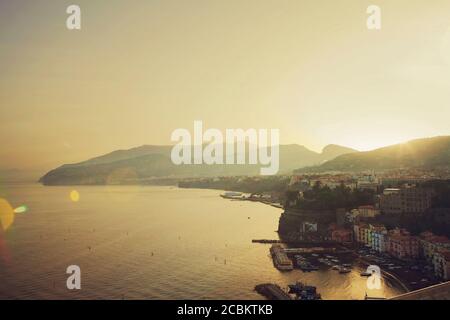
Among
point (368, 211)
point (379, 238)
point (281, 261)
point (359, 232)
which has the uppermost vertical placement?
point (368, 211)

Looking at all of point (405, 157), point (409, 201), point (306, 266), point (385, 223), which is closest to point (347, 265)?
point (306, 266)

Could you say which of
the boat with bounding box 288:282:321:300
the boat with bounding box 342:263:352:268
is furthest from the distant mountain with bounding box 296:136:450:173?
the boat with bounding box 288:282:321:300

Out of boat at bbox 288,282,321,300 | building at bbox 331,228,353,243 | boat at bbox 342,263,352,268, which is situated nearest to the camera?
boat at bbox 288,282,321,300

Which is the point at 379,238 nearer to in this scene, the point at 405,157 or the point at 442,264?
the point at 442,264

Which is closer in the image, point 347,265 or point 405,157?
point 347,265

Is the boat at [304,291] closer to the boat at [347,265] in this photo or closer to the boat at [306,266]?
the boat at [306,266]

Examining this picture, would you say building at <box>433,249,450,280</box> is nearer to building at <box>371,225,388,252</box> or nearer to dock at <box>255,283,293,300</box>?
building at <box>371,225,388,252</box>

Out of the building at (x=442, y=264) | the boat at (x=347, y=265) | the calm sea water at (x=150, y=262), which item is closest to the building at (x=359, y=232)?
the boat at (x=347, y=265)
